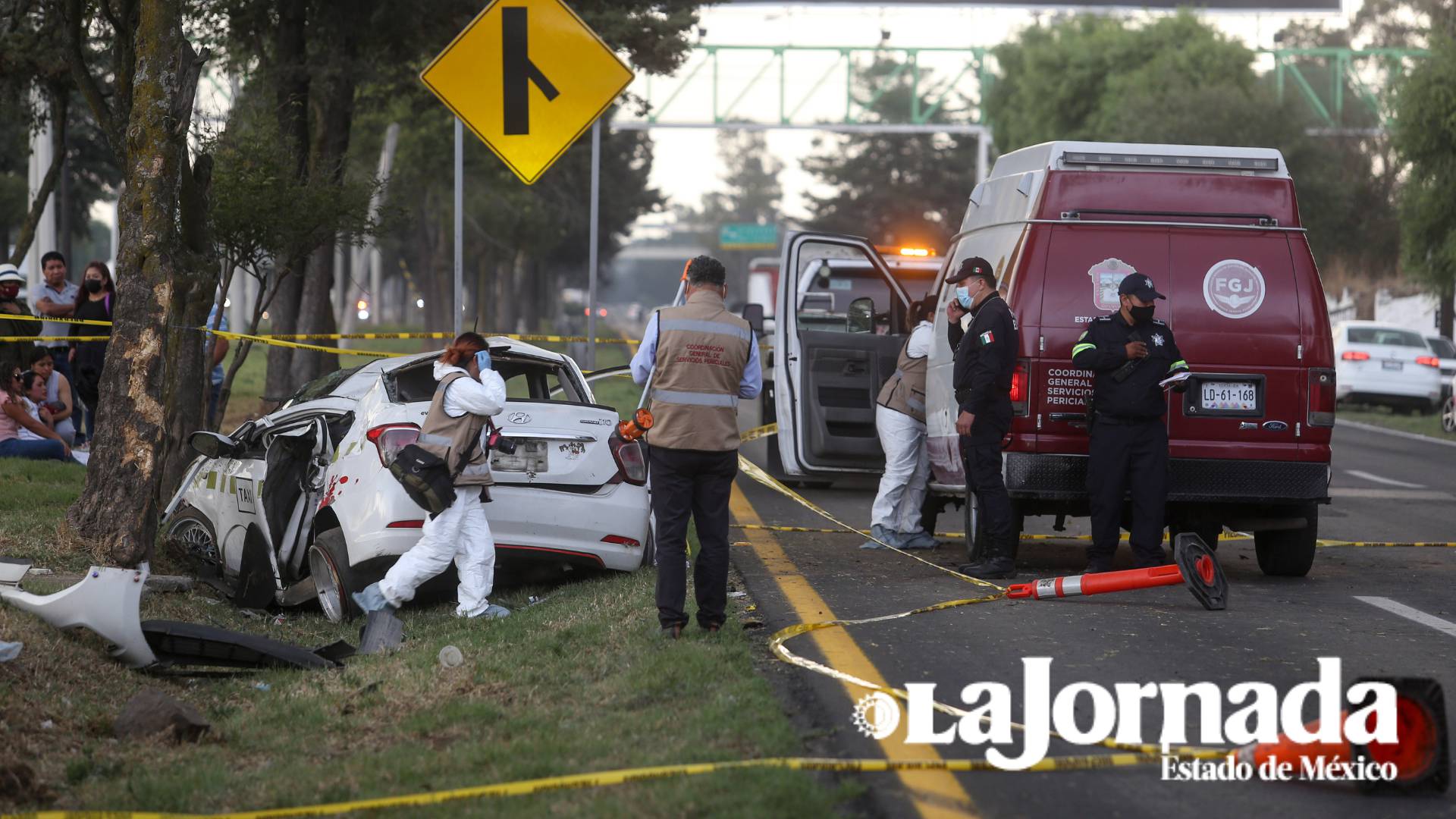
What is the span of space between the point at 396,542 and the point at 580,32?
13.9 ft

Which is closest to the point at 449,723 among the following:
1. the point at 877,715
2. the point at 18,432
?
the point at 877,715

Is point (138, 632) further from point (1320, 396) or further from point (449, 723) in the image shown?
point (1320, 396)

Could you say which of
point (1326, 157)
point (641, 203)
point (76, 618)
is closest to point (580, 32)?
point (76, 618)

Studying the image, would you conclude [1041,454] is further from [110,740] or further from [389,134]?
[389,134]

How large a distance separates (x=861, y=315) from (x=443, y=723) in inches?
313

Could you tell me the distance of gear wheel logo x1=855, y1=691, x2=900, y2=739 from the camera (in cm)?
562

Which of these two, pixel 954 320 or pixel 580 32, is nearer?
pixel 954 320

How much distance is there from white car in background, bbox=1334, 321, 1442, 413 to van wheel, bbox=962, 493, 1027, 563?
20758mm

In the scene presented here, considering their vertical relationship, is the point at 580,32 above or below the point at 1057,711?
above

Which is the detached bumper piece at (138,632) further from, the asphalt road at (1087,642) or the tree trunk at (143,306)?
the asphalt road at (1087,642)

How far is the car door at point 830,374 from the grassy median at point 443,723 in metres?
4.46

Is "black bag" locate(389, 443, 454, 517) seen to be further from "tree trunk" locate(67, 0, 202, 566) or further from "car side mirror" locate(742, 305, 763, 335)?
"car side mirror" locate(742, 305, 763, 335)

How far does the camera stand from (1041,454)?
943cm

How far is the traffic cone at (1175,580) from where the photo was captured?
8164 mm
